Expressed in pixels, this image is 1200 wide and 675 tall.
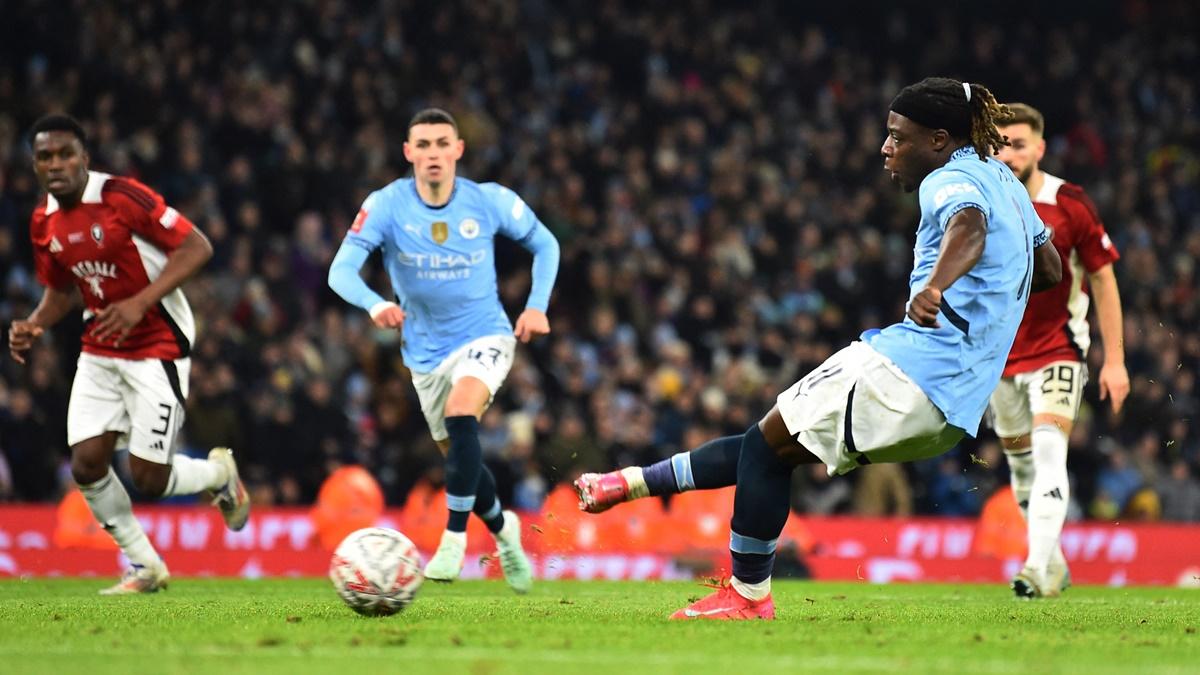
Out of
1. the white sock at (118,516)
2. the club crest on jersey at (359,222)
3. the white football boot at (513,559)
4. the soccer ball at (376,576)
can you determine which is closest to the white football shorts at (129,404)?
the white sock at (118,516)

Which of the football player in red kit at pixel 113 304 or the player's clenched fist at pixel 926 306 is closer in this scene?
the player's clenched fist at pixel 926 306

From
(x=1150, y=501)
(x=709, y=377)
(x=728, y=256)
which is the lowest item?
(x=1150, y=501)

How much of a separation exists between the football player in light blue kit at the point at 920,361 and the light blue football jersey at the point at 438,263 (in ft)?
10.1

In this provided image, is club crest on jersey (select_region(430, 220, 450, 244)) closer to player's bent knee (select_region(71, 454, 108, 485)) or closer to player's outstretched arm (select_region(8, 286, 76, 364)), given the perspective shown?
player's outstretched arm (select_region(8, 286, 76, 364))

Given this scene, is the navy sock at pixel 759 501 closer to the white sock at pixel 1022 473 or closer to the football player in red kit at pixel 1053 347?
the football player in red kit at pixel 1053 347

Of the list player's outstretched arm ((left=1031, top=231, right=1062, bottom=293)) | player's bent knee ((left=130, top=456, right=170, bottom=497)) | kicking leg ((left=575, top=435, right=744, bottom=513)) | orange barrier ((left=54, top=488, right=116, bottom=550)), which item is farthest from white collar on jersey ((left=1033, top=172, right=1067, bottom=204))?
orange barrier ((left=54, top=488, right=116, bottom=550))

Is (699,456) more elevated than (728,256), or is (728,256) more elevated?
(728,256)

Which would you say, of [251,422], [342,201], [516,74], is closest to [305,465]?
[251,422]

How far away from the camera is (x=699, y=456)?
694 cm

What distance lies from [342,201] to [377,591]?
38.4 feet

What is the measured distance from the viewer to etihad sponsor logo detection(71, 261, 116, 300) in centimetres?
930

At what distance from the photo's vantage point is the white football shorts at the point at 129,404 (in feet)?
30.8

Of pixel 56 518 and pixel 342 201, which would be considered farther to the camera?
pixel 342 201

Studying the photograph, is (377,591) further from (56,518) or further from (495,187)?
(56,518)
